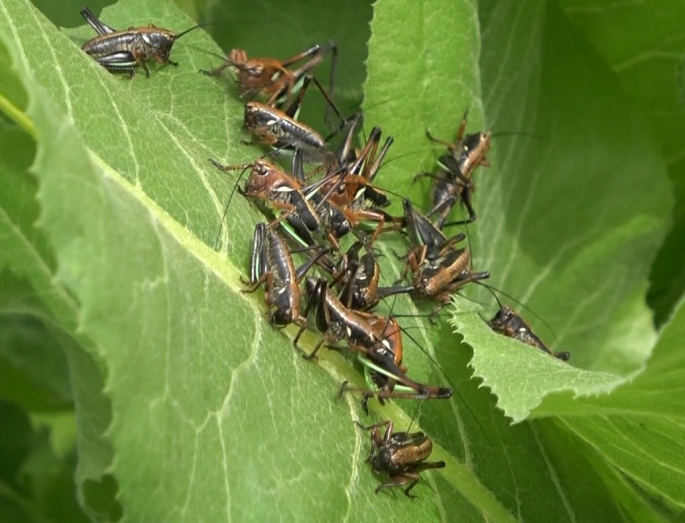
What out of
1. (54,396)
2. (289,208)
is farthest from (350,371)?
(54,396)

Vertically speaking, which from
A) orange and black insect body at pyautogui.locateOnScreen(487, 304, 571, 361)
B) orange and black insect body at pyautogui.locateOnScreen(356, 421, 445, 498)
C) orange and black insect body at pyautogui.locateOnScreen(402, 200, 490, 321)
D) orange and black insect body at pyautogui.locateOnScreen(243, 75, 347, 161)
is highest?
orange and black insect body at pyautogui.locateOnScreen(243, 75, 347, 161)

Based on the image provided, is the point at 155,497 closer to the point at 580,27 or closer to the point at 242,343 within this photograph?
the point at 242,343

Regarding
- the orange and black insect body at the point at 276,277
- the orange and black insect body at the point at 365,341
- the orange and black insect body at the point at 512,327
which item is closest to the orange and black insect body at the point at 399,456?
the orange and black insect body at the point at 365,341

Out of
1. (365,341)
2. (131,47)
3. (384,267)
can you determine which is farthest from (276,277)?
(131,47)

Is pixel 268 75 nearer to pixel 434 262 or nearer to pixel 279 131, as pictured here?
pixel 279 131

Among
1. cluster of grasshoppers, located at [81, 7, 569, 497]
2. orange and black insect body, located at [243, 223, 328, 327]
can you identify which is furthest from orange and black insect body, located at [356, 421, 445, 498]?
orange and black insect body, located at [243, 223, 328, 327]

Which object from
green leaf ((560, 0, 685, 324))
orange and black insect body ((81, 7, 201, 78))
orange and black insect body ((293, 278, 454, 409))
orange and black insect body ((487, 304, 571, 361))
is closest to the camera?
orange and black insect body ((293, 278, 454, 409))

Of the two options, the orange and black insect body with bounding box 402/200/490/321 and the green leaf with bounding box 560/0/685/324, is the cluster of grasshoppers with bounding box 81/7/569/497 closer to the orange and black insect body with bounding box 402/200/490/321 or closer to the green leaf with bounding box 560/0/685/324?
the orange and black insect body with bounding box 402/200/490/321
